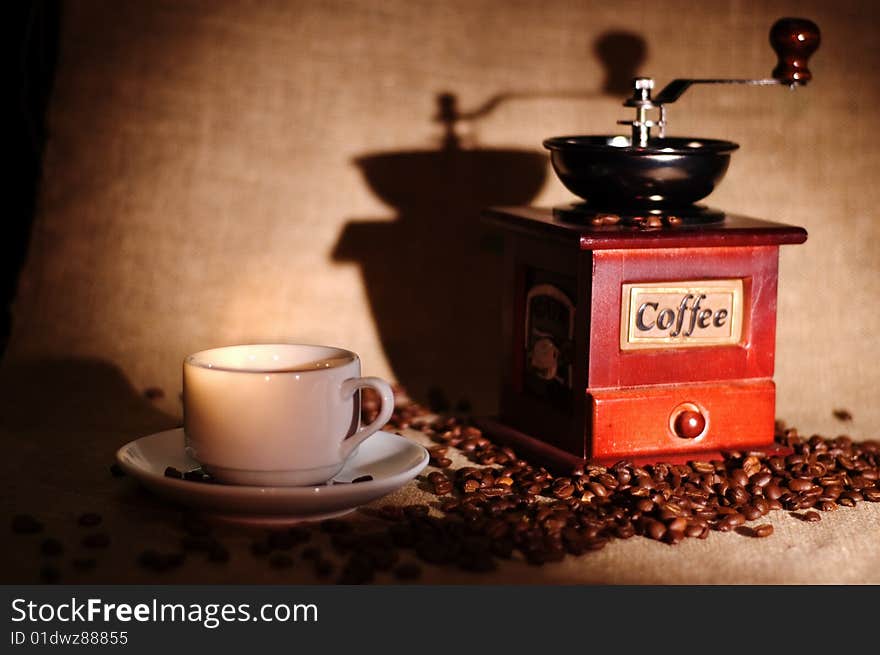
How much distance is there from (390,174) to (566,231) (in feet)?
2.09

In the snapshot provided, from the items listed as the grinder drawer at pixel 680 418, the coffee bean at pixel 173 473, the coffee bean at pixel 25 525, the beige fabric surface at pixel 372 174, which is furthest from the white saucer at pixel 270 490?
the beige fabric surface at pixel 372 174

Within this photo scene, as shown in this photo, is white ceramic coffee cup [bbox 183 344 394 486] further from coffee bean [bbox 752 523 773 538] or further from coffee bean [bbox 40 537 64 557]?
coffee bean [bbox 752 523 773 538]

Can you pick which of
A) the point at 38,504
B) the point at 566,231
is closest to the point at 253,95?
the point at 566,231

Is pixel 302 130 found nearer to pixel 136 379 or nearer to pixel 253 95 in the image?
pixel 253 95

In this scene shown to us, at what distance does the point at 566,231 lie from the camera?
1.53 meters

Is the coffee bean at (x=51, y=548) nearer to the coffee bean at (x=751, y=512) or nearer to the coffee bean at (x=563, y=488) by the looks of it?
the coffee bean at (x=563, y=488)

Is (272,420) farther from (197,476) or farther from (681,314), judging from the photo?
(681,314)

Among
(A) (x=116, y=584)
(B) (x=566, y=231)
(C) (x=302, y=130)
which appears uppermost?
(C) (x=302, y=130)

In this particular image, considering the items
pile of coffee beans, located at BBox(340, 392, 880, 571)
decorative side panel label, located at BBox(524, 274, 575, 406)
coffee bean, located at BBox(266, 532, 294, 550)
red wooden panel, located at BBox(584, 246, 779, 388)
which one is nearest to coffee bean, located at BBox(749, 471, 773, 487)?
pile of coffee beans, located at BBox(340, 392, 880, 571)

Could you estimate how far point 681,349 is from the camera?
1.59 metres

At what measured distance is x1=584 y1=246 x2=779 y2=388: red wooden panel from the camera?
1536 millimetres

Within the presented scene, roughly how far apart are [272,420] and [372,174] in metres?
0.89

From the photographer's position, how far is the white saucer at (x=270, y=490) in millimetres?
1257

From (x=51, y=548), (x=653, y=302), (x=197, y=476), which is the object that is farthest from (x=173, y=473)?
(x=653, y=302)
